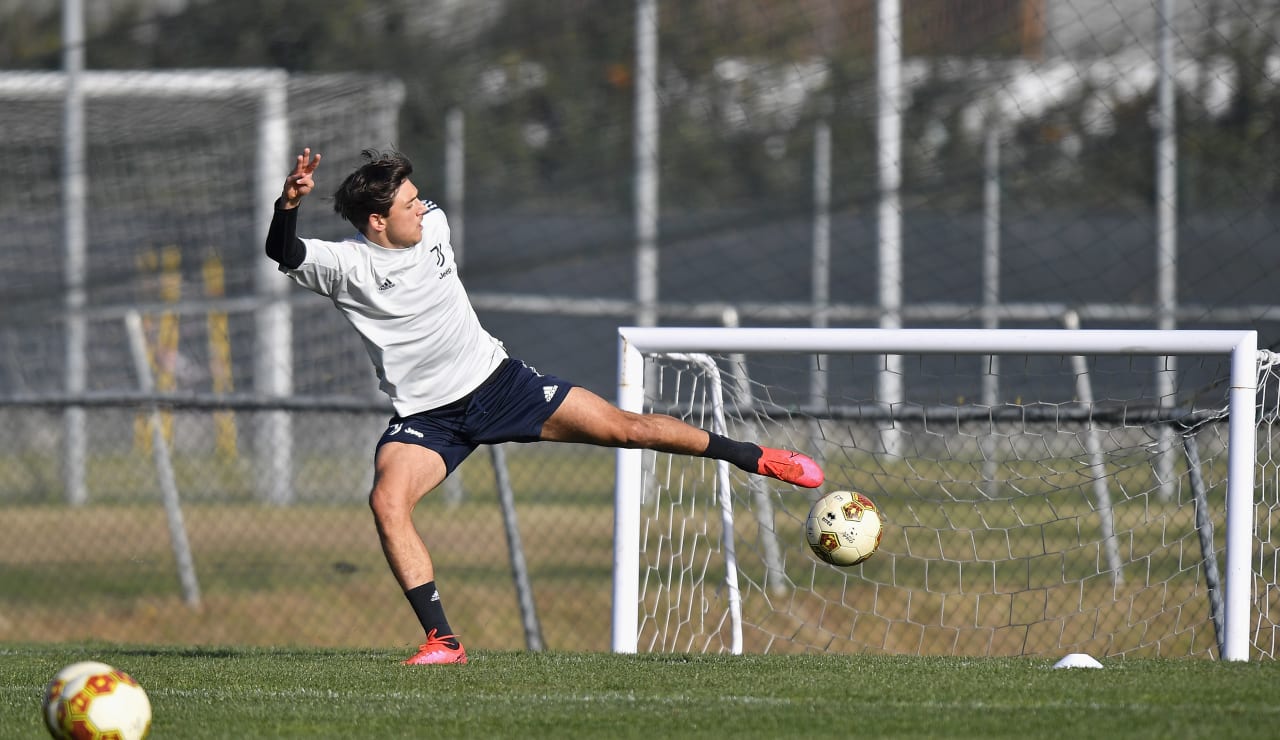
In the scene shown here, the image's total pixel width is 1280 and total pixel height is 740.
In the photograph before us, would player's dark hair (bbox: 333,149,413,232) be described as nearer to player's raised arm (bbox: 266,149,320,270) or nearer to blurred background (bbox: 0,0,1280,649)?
player's raised arm (bbox: 266,149,320,270)

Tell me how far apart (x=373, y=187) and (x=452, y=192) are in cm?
773

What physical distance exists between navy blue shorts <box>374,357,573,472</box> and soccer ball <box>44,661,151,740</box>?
2096mm

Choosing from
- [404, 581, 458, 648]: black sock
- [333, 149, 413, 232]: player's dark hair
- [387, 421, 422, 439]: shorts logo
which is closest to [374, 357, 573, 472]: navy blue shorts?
[387, 421, 422, 439]: shorts logo

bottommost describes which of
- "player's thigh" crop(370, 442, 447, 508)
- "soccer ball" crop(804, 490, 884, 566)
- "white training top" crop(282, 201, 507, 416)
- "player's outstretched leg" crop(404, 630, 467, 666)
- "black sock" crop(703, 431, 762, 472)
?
"player's outstretched leg" crop(404, 630, 467, 666)

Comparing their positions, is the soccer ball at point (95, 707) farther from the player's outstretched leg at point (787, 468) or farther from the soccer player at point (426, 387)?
the player's outstretched leg at point (787, 468)

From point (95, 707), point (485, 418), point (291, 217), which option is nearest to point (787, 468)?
point (485, 418)

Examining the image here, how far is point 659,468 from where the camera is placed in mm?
8938

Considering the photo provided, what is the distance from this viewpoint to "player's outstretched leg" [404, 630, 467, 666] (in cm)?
614

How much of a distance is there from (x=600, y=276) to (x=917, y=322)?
5.36m

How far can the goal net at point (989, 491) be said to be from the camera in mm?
6715

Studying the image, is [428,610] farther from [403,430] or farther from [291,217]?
[291,217]

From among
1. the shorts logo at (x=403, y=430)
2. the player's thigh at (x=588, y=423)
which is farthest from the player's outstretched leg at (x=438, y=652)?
the player's thigh at (x=588, y=423)

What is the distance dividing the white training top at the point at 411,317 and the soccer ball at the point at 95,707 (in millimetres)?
2154

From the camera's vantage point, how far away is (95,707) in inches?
169
